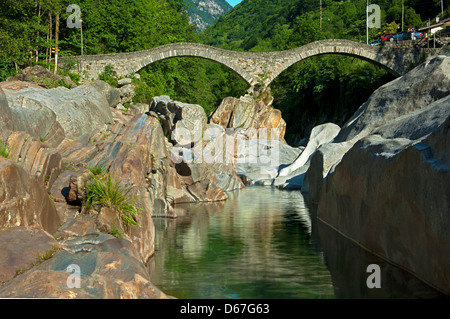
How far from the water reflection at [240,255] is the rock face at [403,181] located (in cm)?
107

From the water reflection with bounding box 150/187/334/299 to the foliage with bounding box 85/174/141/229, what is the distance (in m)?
0.97

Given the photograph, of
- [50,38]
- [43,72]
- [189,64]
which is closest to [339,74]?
[189,64]

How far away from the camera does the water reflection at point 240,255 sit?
9029mm

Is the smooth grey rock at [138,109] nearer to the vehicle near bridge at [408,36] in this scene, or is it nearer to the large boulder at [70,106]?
the large boulder at [70,106]

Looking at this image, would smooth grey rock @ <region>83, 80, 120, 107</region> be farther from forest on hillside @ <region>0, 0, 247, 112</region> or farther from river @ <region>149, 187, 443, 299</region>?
river @ <region>149, 187, 443, 299</region>

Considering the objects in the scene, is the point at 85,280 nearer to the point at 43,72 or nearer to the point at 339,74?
the point at 43,72

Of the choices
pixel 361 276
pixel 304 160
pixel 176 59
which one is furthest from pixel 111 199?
pixel 176 59

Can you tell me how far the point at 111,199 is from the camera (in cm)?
1048

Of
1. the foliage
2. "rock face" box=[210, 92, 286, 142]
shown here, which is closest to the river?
the foliage

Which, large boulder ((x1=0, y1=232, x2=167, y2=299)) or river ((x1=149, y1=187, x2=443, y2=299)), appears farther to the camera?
river ((x1=149, y1=187, x2=443, y2=299))

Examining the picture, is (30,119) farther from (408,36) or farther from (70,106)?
(408,36)

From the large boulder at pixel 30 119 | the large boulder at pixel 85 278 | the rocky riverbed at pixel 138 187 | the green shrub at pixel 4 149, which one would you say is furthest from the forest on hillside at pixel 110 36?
the large boulder at pixel 85 278

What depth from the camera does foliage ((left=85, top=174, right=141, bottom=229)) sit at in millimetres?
10453

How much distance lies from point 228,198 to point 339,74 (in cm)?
3402
